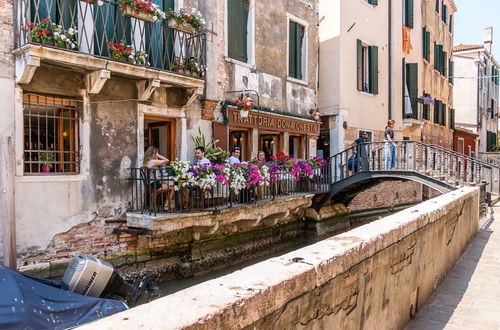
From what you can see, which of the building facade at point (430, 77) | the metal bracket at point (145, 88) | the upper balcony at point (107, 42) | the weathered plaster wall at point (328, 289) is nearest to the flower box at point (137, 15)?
the upper balcony at point (107, 42)

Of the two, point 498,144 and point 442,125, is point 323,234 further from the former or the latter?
point 498,144

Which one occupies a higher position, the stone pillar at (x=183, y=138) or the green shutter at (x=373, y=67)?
the green shutter at (x=373, y=67)

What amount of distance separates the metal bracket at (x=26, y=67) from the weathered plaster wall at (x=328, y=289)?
5110mm

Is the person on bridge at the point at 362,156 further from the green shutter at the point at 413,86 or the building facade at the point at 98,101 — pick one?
the green shutter at the point at 413,86

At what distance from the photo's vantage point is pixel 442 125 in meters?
22.8

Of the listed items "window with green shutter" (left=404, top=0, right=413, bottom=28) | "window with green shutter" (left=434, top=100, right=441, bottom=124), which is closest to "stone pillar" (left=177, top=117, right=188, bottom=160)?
"window with green shutter" (left=404, top=0, right=413, bottom=28)

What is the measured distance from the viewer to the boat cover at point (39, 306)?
3967mm

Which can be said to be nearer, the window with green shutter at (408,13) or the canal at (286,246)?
the canal at (286,246)

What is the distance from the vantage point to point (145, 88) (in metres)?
7.68

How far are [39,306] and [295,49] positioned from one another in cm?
986

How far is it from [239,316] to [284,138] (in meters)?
10.2

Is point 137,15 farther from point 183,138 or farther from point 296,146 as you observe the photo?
point 296,146

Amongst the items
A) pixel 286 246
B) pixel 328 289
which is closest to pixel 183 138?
pixel 286 246

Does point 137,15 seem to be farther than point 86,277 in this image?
Yes
